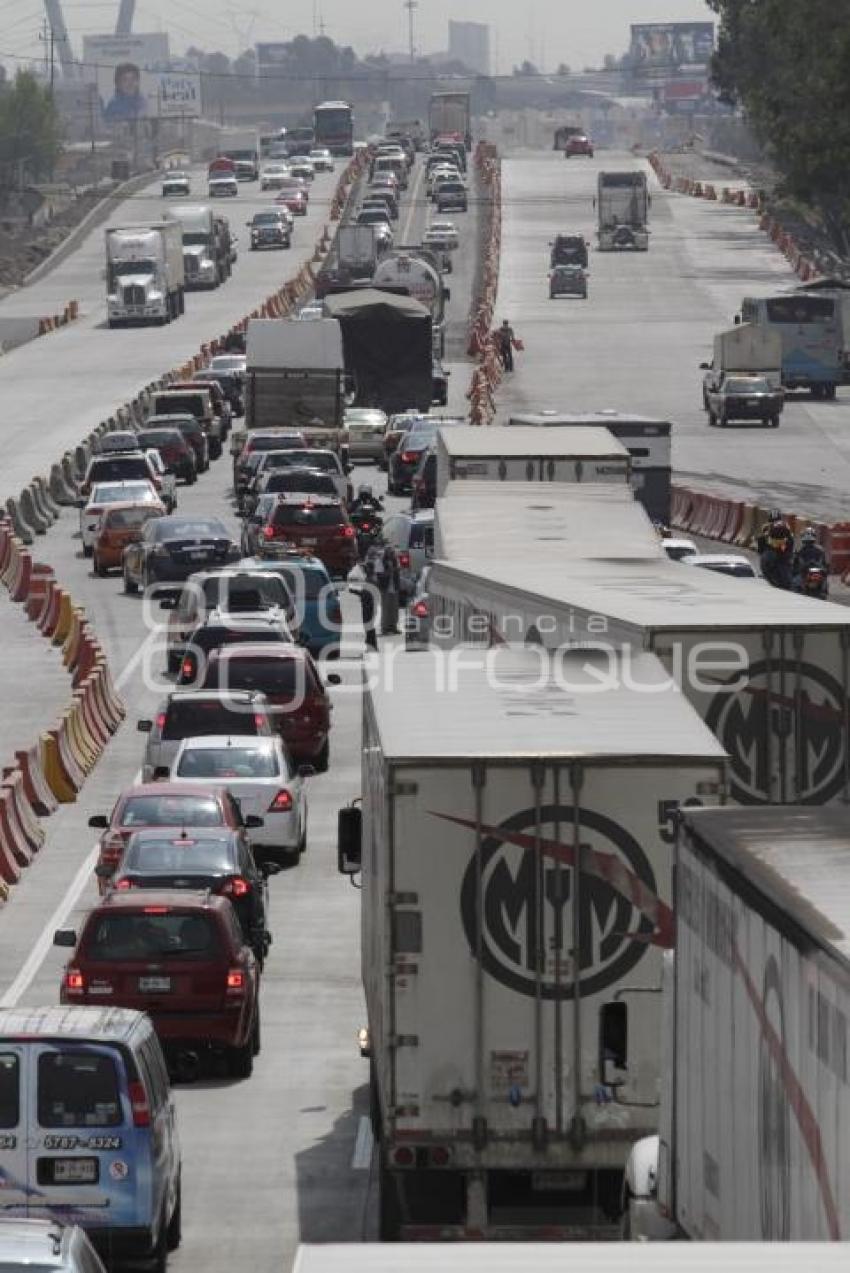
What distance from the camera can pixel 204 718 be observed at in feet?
102

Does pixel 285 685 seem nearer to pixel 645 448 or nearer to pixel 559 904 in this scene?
pixel 645 448

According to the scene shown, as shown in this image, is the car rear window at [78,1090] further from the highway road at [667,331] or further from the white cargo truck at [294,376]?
the white cargo truck at [294,376]

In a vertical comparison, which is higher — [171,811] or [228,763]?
[171,811]

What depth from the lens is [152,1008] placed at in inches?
808

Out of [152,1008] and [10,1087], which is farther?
[152,1008]

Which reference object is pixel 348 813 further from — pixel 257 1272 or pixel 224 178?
pixel 224 178

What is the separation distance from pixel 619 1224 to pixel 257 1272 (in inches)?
83.2

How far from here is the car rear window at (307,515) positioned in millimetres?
50125

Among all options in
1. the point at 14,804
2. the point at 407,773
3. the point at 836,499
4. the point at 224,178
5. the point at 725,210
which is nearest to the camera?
the point at 407,773

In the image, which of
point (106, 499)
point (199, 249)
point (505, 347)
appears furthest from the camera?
point (199, 249)

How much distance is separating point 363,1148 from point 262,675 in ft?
48.8

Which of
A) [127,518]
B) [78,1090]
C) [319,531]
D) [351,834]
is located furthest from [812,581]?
[78,1090]

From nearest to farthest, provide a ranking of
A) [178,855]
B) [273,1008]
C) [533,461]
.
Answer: [273,1008], [178,855], [533,461]

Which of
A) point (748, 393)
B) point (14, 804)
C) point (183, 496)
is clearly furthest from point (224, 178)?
point (14, 804)
